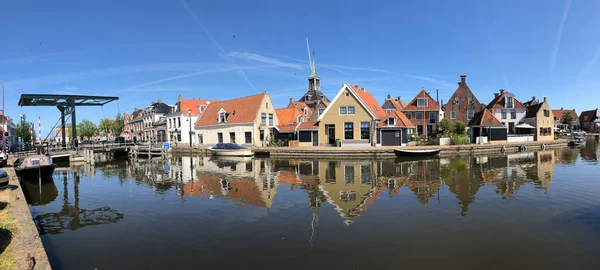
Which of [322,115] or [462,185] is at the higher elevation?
[322,115]

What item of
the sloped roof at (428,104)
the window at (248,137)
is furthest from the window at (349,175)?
the sloped roof at (428,104)

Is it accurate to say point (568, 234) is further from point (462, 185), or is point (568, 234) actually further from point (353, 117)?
point (353, 117)

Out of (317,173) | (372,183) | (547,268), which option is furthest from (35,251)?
(317,173)

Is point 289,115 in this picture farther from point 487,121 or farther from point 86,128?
point 86,128

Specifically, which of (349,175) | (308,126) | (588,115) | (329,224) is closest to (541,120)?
(308,126)

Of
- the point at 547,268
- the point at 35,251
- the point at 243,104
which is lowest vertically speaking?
the point at 547,268

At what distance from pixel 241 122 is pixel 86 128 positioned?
6625 cm

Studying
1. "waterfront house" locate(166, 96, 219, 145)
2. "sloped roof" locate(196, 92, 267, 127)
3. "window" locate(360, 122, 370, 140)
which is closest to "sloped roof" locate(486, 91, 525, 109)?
"window" locate(360, 122, 370, 140)

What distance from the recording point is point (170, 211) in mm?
12742

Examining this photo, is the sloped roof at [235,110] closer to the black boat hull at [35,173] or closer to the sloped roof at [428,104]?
the sloped roof at [428,104]

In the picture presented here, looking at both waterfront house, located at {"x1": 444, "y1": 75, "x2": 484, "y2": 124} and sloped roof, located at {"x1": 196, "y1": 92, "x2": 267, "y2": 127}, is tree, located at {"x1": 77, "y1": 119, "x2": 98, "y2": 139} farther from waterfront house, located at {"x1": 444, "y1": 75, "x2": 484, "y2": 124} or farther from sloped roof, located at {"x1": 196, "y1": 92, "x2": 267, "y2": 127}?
waterfront house, located at {"x1": 444, "y1": 75, "x2": 484, "y2": 124}

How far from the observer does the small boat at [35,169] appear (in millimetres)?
20688

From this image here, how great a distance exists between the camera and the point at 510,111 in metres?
53.1

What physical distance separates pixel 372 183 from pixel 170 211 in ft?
35.2
